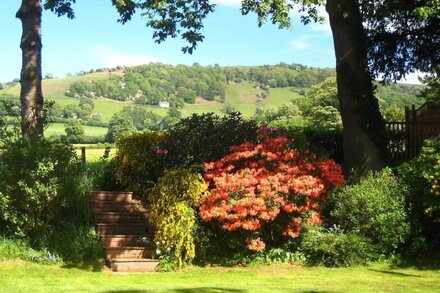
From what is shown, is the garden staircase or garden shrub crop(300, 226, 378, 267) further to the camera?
garden shrub crop(300, 226, 378, 267)

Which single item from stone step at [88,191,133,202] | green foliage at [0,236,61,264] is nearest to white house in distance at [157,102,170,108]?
stone step at [88,191,133,202]

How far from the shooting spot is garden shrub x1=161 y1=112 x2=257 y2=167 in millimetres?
12750

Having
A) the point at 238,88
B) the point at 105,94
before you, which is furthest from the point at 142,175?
the point at 238,88

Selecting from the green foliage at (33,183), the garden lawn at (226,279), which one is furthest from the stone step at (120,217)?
the garden lawn at (226,279)

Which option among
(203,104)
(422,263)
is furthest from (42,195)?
(203,104)

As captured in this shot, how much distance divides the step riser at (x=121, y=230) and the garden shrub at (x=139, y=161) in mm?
1486

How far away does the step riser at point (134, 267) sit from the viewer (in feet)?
34.5

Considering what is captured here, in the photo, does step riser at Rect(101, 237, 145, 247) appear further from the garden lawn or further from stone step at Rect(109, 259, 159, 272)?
the garden lawn

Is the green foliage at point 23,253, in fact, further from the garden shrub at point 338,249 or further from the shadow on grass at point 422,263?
the shadow on grass at point 422,263

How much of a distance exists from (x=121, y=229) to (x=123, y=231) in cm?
9

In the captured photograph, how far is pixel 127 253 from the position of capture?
439 inches

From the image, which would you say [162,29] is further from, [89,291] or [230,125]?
[89,291]

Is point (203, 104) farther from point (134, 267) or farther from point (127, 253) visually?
point (134, 267)

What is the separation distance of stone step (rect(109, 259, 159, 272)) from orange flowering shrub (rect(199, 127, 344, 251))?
55.7 inches
